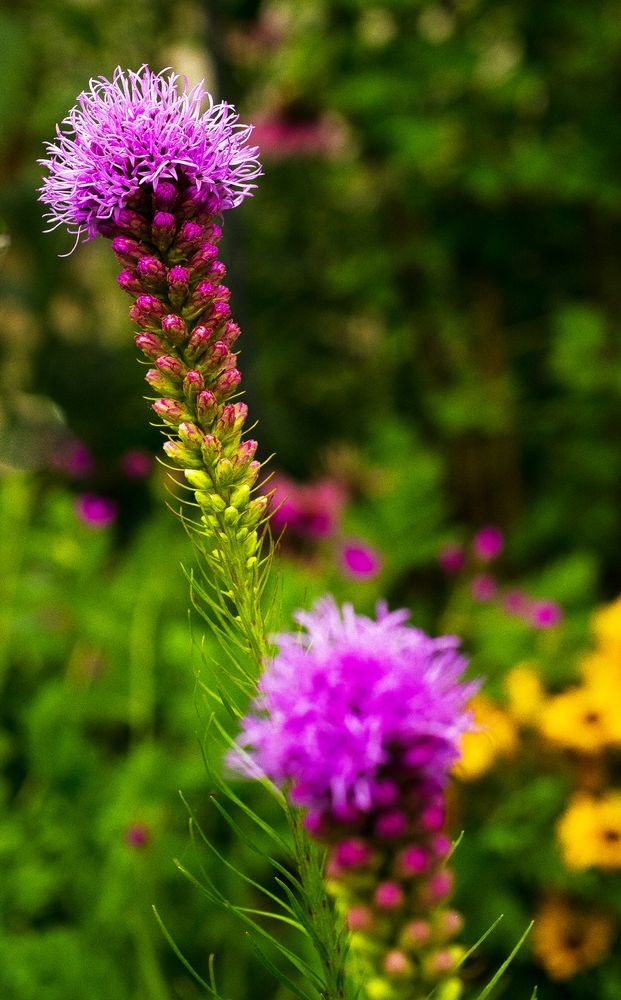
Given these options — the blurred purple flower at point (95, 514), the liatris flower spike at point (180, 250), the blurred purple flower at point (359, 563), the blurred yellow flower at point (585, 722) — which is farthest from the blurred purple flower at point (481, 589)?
the liatris flower spike at point (180, 250)

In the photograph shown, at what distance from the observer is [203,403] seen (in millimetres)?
484

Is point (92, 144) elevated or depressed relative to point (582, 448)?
elevated

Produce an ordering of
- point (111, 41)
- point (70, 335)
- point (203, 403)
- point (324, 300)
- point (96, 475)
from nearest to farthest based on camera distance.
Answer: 1. point (203, 403)
2. point (96, 475)
3. point (70, 335)
4. point (111, 41)
5. point (324, 300)

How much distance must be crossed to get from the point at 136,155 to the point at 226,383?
0.37 feet

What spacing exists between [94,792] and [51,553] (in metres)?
0.49

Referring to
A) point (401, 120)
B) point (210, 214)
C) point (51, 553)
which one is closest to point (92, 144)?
point (210, 214)

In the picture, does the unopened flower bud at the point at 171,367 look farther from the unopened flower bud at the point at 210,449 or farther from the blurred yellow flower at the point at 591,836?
the blurred yellow flower at the point at 591,836

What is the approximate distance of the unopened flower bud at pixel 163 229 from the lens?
47cm

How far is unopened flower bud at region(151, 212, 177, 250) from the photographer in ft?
1.55

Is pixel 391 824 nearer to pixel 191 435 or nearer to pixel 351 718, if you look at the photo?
pixel 351 718

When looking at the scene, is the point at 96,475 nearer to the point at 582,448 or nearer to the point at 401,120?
the point at 401,120

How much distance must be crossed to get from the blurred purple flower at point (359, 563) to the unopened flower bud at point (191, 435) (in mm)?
1052

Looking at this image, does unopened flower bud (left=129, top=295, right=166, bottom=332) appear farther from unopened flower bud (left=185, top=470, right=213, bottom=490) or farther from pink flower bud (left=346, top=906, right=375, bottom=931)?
pink flower bud (left=346, top=906, right=375, bottom=931)

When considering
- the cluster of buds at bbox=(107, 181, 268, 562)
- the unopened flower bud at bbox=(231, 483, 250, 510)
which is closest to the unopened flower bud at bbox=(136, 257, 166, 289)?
the cluster of buds at bbox=(107, 181, 268, 562)
